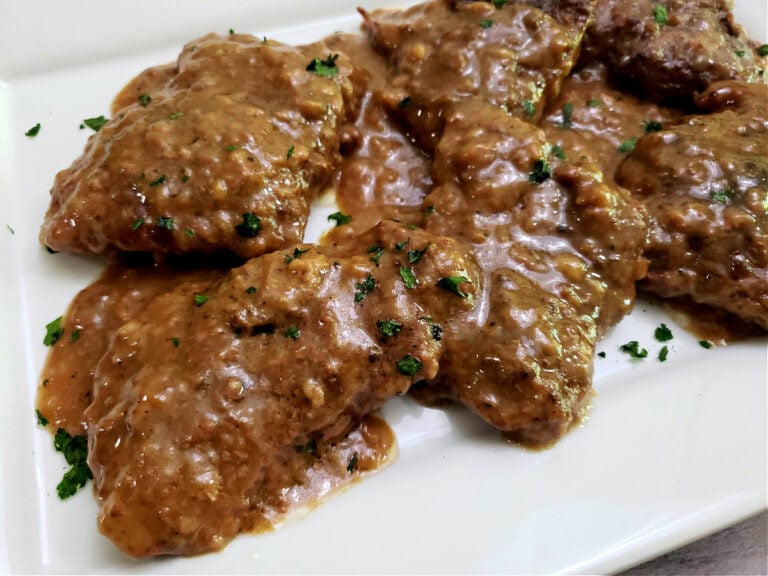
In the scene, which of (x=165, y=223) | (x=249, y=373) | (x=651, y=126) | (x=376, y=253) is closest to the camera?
(x=249, y=373)

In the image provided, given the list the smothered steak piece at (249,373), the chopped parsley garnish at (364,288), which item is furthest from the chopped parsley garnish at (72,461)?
the chopped parsley garnish at (364,288)

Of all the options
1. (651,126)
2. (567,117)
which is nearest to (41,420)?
(567,117)

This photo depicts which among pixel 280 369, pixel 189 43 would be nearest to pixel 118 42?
pixel 189 43

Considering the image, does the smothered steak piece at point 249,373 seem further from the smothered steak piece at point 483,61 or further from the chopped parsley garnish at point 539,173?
the smothered steak piece at point 483,61

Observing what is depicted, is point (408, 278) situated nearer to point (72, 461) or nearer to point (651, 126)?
point (72, 461)

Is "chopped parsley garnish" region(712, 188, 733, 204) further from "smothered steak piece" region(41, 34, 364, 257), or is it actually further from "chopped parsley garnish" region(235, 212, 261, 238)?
"chopped parsley garnish" region(235, 212, 261, 238)

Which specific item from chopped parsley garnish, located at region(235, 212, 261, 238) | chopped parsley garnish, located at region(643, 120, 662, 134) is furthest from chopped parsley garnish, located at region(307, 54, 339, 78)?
chopped parsley garnish, located at region(643, 120, 662, 134)
